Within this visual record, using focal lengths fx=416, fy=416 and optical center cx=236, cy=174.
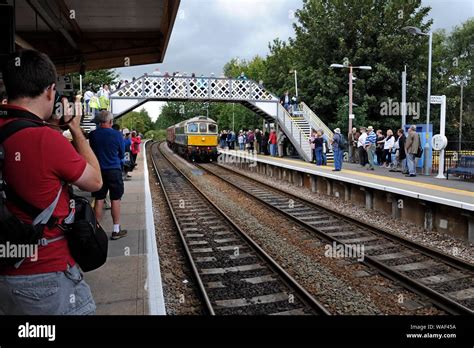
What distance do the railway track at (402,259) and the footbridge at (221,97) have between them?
540 inches

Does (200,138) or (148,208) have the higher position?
(200,138)

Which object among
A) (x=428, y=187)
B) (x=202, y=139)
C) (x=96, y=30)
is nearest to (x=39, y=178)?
(x=96, y=30)

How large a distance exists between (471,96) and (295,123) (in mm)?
32324

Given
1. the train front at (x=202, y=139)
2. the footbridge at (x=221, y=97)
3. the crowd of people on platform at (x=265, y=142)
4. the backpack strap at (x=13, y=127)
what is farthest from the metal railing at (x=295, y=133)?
the backpack strap at (x=13, y=127)

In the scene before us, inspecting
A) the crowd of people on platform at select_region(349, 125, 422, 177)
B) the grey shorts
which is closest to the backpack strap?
the grey shorts

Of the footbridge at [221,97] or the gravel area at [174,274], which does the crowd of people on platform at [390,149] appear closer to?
the footbridge at [221,97]

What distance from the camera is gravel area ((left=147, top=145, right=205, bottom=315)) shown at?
17.5 feet

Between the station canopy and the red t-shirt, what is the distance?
4.41 meters

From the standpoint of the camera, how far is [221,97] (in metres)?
26.4

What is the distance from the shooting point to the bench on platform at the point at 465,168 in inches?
523

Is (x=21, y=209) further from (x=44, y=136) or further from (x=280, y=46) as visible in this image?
(x=280, y=46)

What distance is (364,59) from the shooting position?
32.3m
